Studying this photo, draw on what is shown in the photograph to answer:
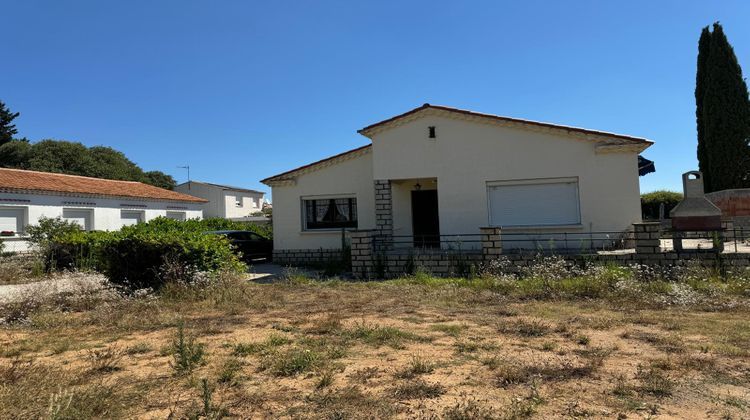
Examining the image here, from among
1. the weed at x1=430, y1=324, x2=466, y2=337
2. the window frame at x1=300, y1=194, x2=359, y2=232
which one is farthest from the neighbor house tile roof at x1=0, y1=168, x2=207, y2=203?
the weed at x1=430, y1=324, x2=466, y2=337

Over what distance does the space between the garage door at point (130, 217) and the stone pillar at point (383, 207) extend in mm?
18626

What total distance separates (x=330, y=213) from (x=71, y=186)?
53.7 ft

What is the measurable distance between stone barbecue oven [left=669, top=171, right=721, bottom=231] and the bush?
17.0 meters

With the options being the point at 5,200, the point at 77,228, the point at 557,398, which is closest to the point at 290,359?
the point at 557,398

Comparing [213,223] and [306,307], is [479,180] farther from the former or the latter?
[213,223]

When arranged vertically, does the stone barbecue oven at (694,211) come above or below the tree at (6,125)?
below

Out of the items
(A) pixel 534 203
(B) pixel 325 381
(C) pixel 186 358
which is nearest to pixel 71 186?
(A) pixel 534 203

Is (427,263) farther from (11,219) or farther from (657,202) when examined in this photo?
(657,202)

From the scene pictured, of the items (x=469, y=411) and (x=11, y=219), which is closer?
(x=469, y=411)

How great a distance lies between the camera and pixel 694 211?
10859 mm

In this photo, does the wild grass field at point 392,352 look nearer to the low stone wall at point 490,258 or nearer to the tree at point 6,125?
the low stone wall at point 490,258

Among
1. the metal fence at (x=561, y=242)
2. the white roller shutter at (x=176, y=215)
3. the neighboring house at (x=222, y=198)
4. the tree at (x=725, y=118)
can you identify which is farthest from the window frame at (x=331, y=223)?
the neighboring house at (x=222, y=198)

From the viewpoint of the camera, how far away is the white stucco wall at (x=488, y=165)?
41.2 feet

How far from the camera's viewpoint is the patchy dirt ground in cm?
372
